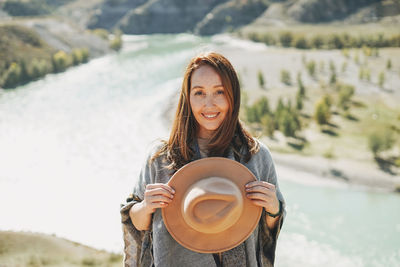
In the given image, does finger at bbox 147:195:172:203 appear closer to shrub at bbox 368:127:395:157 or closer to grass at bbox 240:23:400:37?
shrub at bbox 368:127:395:157

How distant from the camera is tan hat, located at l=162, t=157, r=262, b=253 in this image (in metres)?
1.67

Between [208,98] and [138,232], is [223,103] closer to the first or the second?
[208,98]

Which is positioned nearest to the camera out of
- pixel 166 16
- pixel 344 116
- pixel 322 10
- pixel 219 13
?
pixel 344 116

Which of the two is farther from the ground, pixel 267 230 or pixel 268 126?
pixel 267 230

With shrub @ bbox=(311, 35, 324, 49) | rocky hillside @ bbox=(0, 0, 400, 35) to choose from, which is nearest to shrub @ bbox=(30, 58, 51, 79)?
shrub @ bbox=(311, 35, 324, 49)

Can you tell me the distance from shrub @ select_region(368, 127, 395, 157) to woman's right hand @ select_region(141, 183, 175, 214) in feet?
40.2

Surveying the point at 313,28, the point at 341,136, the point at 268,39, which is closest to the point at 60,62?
the point at 341,136

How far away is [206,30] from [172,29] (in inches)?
485

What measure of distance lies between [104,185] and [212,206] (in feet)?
37.6

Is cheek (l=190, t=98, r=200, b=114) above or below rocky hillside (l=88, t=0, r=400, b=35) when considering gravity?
below

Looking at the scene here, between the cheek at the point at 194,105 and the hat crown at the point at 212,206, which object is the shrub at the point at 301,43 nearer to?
the cheek at the point at 194,105

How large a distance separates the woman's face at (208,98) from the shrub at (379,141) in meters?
12.0

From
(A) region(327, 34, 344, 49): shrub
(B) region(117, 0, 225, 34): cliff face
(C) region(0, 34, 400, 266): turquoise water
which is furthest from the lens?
(B) region(117, 0, 225, 34): cliff face

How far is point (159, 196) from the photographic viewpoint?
1.70m
